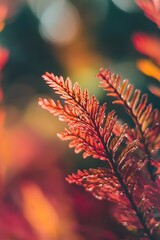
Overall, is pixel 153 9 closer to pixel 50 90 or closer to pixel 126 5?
pixel 50 90

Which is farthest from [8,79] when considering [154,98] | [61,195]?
[61,195]

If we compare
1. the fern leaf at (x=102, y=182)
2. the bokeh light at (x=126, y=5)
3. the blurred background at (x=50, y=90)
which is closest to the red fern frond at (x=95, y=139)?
the fern leaf at (x=102, y=182)

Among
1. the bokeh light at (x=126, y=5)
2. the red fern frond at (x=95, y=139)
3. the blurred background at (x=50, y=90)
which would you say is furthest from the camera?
the bokeh light at (x=126, y=5)

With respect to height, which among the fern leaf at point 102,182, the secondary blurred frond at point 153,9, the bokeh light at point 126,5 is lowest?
the fern leaf at point 102,182

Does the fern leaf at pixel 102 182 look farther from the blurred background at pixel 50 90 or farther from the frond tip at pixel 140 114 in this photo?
the blurred background at pixel 50 90

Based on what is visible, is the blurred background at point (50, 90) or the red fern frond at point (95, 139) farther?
the blurred background at point (50, 90)

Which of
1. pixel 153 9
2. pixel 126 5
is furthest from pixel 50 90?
pixel 153 9

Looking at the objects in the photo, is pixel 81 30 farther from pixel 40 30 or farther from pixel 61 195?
pixel 61 195

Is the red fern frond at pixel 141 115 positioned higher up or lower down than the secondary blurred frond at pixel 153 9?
lower down
